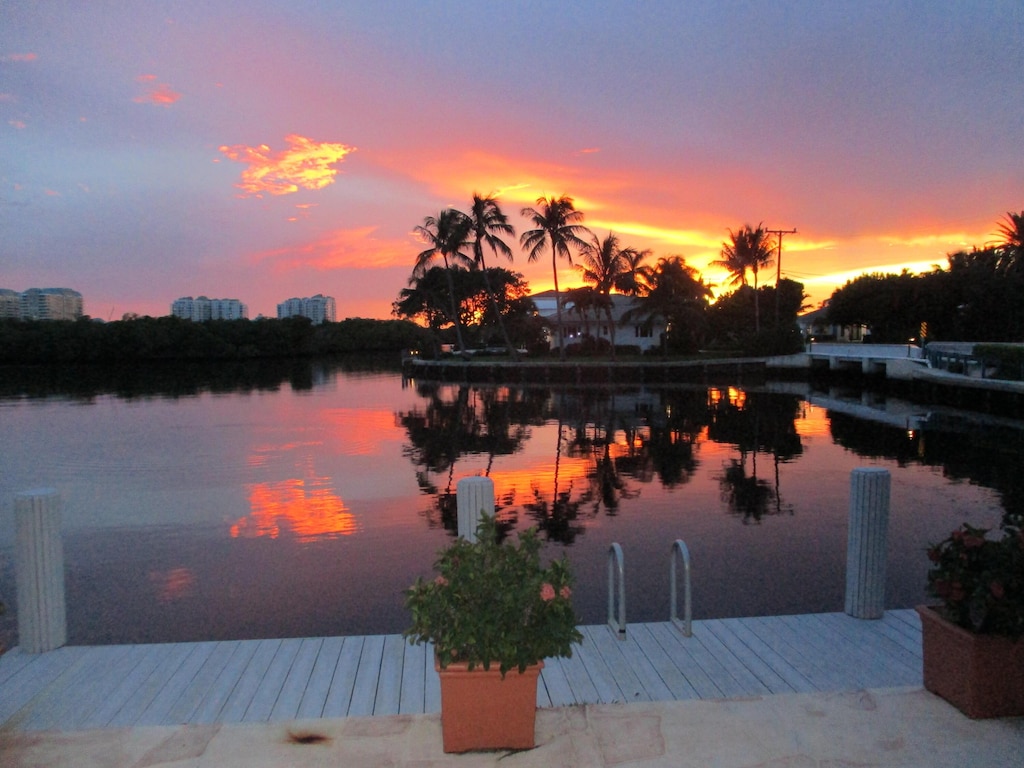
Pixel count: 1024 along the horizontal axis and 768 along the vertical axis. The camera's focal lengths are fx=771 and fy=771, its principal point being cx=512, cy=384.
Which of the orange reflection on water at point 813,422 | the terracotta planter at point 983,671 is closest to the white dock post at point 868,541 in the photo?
the terracotta planter at point 983,671

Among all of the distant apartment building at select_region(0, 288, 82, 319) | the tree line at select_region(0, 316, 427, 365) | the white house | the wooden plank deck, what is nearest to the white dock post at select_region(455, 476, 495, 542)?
the wooden plank deck

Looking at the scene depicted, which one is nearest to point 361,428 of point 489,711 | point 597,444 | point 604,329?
point 597,444

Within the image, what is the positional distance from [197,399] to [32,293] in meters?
89.0

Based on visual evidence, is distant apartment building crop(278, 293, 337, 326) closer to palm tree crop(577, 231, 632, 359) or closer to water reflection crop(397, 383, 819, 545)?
palm tree crop(577, 231, 632, 359)

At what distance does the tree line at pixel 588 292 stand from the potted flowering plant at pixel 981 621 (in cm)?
4554

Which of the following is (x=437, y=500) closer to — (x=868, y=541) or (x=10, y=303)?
(x=868, y=541)

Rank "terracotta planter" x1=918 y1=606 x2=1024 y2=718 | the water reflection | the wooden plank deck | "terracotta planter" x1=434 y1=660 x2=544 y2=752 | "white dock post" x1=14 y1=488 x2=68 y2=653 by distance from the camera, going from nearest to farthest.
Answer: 1. "terracotta planter" x1=434 y1=660 x2=544 y2=752
2. "terracotta planter" x1=918 y1=606 x2=1024 y2=718
3. the wooden plank deck
4. "white dock post" x1=14 y1=488 x2=68 y2=653
5. the water reflection

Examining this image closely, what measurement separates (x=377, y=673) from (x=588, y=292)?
49274 mm

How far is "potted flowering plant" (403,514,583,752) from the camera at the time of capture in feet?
11.6

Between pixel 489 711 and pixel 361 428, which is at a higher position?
pixel 489 711

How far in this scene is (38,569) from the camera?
199 inches

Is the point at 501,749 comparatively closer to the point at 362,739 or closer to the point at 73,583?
the point at 362,739

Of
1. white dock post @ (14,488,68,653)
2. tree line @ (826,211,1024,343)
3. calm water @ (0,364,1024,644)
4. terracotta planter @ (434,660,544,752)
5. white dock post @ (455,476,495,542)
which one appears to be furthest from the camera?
tree line @ (826,211,1024,343)

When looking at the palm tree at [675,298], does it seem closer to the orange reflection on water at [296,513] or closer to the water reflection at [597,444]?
the water reflection at [597,444]
